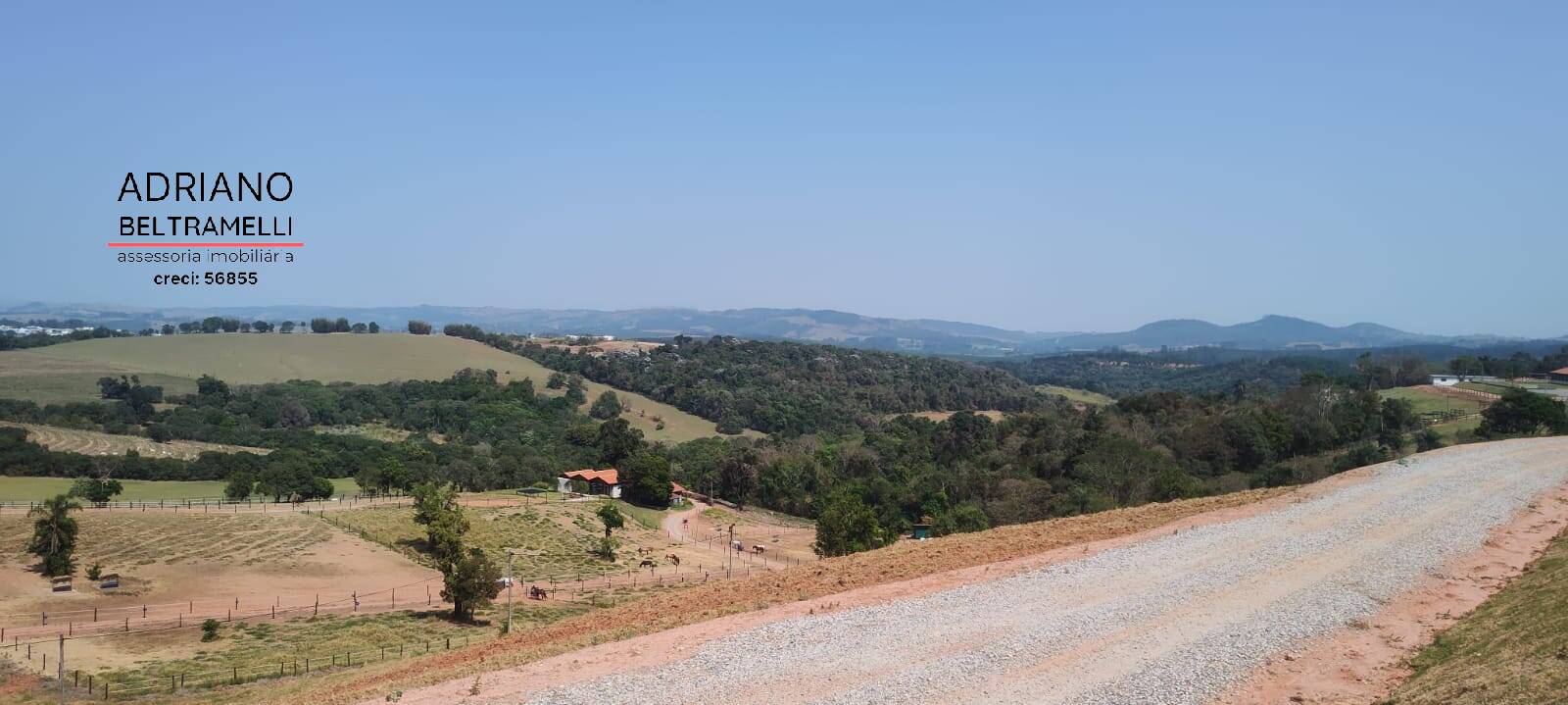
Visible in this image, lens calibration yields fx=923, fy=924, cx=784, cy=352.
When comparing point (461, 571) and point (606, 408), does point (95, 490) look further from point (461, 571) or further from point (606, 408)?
point (606, 408)

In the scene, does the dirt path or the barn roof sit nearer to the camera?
the dirt path

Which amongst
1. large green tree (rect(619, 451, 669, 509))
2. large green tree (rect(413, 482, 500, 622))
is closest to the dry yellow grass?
large green tree (rect(413, 482, 500, 622))

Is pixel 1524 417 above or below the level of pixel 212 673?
above

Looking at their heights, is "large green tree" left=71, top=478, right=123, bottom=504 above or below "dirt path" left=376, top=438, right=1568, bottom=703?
below

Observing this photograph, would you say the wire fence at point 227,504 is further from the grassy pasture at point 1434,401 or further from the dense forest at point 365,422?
the grassy pasture at point 1434,401

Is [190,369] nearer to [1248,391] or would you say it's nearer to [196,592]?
[196,592]

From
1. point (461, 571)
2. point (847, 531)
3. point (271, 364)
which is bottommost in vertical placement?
point (847, 531)

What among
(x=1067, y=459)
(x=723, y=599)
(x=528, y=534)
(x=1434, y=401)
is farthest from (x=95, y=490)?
(x=1434, y=401)

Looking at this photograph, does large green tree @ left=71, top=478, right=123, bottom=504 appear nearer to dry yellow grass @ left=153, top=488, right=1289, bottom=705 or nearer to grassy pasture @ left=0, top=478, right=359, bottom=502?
grassy pasture @ left=0, top=478, right=359, bottom=502
